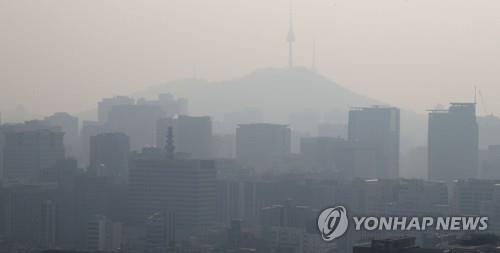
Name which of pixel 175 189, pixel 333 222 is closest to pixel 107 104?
pixel 175 189

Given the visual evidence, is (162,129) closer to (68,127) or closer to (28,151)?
(68,127)

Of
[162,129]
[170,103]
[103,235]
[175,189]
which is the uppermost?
[170,103]

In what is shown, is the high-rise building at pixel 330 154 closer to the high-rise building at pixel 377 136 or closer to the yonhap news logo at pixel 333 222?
the high-rise building at pixel 377 136

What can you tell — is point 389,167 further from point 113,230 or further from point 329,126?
point 113,230

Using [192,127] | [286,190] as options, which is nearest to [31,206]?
[286,190]

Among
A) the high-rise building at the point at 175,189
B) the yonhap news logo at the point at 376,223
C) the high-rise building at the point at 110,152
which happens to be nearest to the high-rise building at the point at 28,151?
the high-rise building at the point at 110,152
